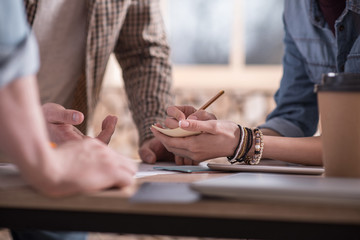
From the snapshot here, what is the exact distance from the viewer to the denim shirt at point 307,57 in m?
1.14

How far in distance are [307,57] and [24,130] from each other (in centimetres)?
102

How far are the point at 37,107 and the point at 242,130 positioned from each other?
0.57 metres

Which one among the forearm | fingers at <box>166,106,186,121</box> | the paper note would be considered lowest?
the paper note

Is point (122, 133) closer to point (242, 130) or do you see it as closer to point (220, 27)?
point (220, 27)

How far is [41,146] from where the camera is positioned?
0.48 meters

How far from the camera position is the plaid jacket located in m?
1.46

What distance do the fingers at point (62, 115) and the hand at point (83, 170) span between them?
0.95 feet

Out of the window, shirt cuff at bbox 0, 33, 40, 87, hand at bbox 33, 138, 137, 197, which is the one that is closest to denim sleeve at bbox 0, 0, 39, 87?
shirt cuff at bbox 0, 33, 40, 87

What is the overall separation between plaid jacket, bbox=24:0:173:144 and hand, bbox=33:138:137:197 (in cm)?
78

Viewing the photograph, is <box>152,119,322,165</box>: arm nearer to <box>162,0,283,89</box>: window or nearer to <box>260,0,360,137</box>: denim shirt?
<box>260,0,360,137</box>: denim shirt

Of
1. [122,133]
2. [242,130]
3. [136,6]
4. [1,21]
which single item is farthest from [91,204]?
[122,133]

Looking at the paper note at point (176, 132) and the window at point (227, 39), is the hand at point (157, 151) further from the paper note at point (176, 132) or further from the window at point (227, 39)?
the window at point (227, 39)

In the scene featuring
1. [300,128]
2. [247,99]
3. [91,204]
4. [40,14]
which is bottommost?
[247,99]

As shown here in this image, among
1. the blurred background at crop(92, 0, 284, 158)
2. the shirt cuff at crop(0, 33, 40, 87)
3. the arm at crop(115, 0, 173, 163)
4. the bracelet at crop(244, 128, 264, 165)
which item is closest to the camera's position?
the shirt cuff at crop(0, 33, 40, 87)
